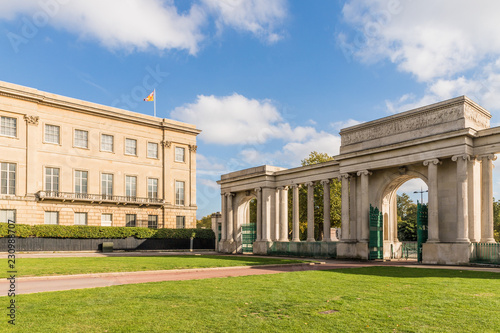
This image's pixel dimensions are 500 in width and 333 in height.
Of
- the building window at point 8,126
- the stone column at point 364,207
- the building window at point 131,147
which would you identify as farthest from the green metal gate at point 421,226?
the building window at point 8,126

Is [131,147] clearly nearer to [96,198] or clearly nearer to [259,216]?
[96,198]

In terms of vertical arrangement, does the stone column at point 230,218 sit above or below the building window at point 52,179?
below

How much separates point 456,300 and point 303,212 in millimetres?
45865

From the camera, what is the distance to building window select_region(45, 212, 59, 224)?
4766 cm

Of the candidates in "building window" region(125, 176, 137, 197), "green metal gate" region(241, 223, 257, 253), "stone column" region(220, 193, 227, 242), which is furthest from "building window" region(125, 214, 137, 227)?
"green metal gate" region(241, 223, 257, 253)

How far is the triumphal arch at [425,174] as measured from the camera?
2550 cm

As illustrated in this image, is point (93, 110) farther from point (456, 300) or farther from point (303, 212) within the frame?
point (456, 300)

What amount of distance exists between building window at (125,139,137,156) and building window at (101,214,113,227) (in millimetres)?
8487

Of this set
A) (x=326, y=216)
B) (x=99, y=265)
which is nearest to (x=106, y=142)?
(x=326, y=216)

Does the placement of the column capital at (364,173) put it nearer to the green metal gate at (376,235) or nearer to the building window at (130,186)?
the green metal gate at (376,235)

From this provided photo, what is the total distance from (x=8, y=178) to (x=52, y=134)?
6949mm

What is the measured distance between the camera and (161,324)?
853 cm

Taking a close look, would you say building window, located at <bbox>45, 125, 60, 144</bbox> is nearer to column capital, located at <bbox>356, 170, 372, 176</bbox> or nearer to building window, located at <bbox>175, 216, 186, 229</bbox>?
building window, located at <bbox>175, 216, 186, 229</bbox>

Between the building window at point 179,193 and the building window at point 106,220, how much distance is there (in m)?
9.72
